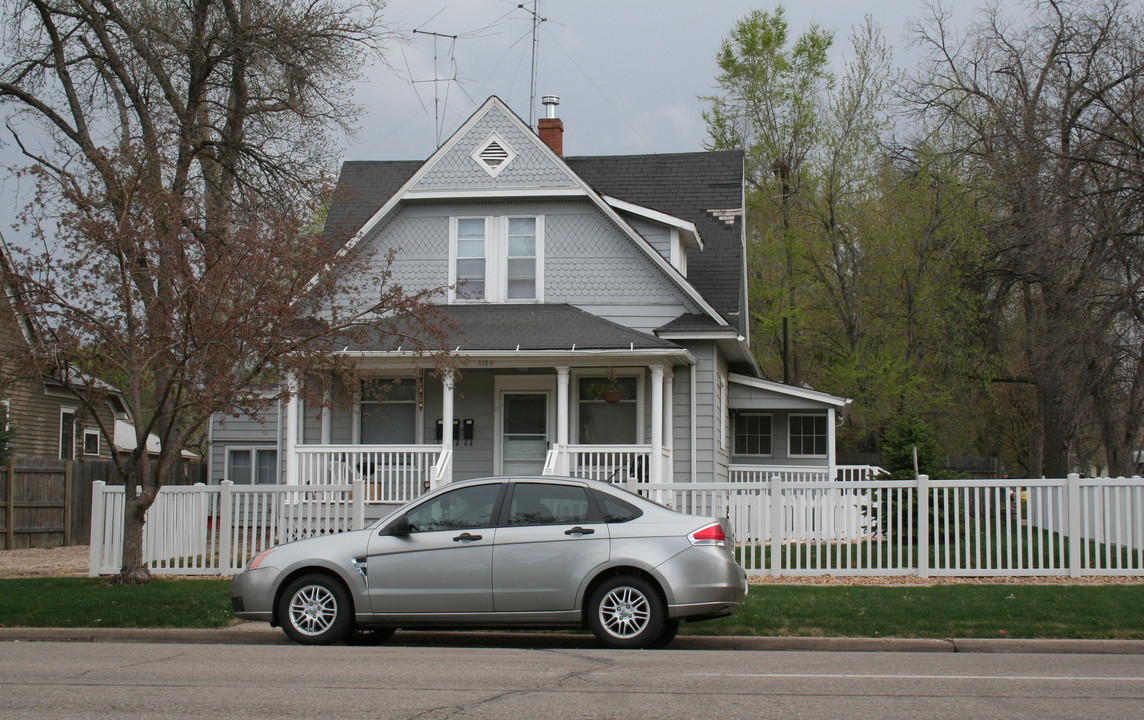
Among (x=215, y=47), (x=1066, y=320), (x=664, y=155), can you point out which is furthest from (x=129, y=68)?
(x=1066, y=320)

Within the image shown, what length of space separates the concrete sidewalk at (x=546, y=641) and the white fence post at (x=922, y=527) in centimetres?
406

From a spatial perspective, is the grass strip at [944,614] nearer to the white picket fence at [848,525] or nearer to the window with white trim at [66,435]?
the white picket fence at [848,525]

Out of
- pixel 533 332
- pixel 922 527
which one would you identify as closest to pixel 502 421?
pixel 533 332

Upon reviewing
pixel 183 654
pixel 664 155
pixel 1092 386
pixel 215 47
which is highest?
pixel 215 47

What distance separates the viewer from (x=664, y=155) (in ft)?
82.2

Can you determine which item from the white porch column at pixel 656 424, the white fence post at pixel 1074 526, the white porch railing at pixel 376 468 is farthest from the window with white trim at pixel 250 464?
the white fence post at pixel 1074 526

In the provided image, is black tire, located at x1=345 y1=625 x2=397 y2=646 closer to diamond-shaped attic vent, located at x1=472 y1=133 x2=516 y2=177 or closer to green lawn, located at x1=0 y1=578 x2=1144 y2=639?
green lawn, located at x1=0 y1=578 x2=1144 y2=639

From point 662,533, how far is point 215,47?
18.0 m

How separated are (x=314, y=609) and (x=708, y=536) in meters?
3.68

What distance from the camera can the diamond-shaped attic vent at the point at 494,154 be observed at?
2130 centimetres

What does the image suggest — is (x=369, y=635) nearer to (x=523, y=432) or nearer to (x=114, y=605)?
(x=114, y=605)

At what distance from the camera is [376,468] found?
1927 centimetres

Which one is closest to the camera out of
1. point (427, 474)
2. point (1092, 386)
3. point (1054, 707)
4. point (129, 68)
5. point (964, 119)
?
point (1054, 707)

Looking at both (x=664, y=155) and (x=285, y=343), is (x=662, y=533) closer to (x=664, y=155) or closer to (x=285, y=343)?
(x=285, y=343)
